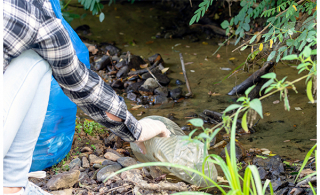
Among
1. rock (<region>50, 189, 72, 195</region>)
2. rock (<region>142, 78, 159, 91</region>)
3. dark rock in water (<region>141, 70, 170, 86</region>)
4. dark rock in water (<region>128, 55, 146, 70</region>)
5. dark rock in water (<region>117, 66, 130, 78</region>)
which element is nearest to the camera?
rock (<region>50, 189, 72, 195</region>)

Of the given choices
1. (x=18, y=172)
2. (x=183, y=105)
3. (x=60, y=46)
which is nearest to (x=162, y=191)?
(x=18, y=172)

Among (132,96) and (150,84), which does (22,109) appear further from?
(150,84)

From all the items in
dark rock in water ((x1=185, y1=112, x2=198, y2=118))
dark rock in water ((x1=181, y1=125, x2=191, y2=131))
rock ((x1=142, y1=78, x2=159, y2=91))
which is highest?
rock ((x1=142, y1=78, x2=159, y2=91))

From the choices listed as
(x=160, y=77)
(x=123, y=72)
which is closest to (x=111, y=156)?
(x=160, y=77)

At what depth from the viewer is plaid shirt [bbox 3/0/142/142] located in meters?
1.20

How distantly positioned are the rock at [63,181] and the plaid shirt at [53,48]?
393mm

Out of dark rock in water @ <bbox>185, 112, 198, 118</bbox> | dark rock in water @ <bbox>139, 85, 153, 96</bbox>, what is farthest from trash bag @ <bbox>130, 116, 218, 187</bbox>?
dark rock in water @ <bbox>139, 85, 153, 96</bbox>

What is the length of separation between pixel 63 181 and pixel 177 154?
72cm

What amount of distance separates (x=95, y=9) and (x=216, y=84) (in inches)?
69.9

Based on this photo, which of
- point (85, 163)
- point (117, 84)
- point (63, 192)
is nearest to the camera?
point (63, 192)

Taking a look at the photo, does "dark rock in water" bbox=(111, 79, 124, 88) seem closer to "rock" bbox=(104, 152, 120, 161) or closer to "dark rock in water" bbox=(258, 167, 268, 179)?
"rock" bbox=(104, 152, 120, 161)

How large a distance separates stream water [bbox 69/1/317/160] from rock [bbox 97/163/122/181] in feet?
3.17

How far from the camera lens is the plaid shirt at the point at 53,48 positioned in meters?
1.20

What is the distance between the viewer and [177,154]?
2.03 metres
